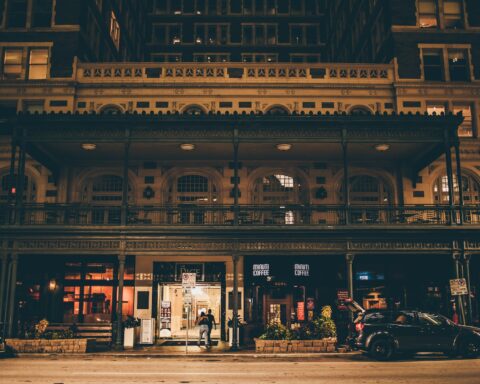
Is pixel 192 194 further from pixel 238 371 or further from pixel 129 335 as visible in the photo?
pixel 238 371

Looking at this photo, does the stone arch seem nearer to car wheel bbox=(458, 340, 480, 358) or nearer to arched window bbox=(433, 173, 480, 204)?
arched window bbox=(433, 173, 480, 204)

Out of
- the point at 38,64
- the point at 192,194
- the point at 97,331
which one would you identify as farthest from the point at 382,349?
the point at 38,64

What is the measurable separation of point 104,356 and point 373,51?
21.7m

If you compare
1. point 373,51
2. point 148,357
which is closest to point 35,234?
point 148,357

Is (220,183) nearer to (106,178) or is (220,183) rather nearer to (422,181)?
(106,178)

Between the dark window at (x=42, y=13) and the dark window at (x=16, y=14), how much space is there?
1.75 ft

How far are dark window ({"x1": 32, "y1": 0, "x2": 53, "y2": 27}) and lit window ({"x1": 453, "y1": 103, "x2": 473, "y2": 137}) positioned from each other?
2143cm

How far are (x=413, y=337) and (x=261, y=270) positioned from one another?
10487 millimetres

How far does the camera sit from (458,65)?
92.9 feet

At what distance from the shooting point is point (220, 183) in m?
27.2

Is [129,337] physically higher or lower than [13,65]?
lower

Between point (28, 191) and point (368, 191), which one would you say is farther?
point (368, 191)

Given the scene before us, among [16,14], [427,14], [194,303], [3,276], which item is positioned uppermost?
[427,14]

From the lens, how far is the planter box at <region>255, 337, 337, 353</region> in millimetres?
19562
